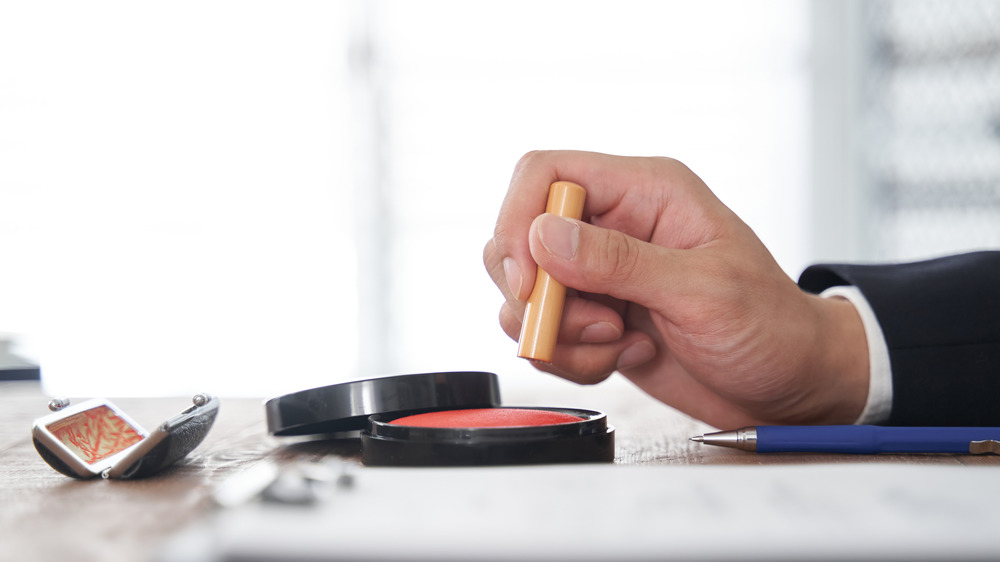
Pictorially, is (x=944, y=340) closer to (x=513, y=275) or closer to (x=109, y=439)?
(x=513, y=275)

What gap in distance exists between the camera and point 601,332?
25.3 inches

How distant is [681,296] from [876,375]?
176 millimetres

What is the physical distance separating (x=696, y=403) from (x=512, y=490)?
424mm

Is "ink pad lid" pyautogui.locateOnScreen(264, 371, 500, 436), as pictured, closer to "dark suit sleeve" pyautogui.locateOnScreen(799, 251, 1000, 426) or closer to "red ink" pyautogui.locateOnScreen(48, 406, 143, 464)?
"red ink" pyautogui.locateOnScreen(48, 406, 143, 464)

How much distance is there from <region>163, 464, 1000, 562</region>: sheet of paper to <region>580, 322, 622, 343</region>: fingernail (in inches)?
13.7

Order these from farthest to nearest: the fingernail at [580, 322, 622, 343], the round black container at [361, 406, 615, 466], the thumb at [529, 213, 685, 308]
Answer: the fingernail at [580, 322, 622, 343] < the thumb at [529, 213, 685, 308] < the round black container at [361, 406, 615, 466]

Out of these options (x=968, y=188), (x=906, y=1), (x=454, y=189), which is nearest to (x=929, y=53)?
(x=906, y=1)

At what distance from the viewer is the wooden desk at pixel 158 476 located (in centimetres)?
30

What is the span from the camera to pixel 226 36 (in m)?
2.40

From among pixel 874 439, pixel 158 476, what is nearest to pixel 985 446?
pixel 874 439

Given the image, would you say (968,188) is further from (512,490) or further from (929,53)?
(512,490)

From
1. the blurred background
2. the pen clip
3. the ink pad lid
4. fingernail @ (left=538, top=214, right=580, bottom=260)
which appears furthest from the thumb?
the blurred background

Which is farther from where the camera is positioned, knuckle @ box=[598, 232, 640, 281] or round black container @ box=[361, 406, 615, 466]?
knuckle @ box=[598, 232, 640, 281]

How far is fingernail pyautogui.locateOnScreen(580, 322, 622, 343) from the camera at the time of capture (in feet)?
2.10
